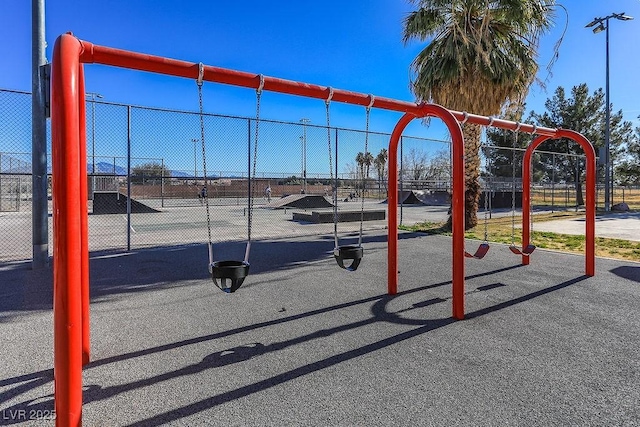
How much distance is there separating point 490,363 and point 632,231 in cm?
1184

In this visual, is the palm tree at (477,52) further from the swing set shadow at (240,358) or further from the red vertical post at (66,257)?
the red vertical post at (66,257)

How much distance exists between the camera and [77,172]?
2088 mm

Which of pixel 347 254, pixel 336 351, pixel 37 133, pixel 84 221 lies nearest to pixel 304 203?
pixel 37 133

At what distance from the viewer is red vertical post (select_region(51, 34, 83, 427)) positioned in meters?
1.98

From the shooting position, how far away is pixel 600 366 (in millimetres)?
2896

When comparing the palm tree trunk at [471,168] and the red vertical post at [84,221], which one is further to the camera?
the palm tree trunk at [471,168]

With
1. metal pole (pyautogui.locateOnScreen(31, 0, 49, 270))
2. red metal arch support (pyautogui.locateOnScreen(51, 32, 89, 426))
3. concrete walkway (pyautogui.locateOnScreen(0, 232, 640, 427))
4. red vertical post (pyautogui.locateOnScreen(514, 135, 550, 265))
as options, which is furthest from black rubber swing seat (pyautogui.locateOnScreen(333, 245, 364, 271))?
metal pole (pyautogui.locateOnScreen(31, 0, 49, 270))

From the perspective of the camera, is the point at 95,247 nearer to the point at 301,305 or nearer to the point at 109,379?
the point at 301,305

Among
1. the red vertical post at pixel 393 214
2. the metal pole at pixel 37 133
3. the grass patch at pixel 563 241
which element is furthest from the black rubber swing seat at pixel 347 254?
the metal pole at pixel 37 133

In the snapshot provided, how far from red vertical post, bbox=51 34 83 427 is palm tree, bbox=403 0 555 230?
1009 cm

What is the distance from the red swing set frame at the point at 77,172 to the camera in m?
2.00

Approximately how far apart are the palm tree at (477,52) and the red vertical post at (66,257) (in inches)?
397

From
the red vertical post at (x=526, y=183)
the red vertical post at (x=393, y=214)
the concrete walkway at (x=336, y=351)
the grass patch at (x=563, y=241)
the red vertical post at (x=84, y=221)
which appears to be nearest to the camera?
the concrete walkway at (x=336, y=351)

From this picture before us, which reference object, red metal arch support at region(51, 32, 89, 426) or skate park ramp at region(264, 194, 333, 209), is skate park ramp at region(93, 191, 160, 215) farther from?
red metal arch support at region(51, 32, 89, 426)
